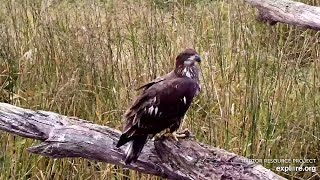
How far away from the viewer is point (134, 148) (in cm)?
198

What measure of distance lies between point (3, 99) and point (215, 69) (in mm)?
1081

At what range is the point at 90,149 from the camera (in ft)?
6.66

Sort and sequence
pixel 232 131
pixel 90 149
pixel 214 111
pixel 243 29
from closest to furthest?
pixel 90 149, pixel 232 131, pixel 214 111, pixel 243 29

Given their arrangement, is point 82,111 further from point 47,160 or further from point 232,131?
point 232,131

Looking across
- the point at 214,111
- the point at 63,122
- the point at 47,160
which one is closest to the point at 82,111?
the point at 47,160

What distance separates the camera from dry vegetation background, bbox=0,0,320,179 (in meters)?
2.66

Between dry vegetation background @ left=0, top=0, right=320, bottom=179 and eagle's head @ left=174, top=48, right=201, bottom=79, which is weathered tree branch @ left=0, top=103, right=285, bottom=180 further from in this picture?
dry vegetation background @ left=0, top=0, right=320, bottom=179

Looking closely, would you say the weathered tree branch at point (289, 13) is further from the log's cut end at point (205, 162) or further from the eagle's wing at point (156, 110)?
the log's cut end at point (205, 162)

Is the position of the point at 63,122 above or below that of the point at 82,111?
above

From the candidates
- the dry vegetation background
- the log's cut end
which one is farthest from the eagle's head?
the dry vegetation background

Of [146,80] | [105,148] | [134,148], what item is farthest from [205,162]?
[146,80]

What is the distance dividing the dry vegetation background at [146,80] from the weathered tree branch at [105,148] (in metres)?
0.52

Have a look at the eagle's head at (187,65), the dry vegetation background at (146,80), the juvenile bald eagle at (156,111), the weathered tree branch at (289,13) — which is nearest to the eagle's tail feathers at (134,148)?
the juvenile bald eagle at (156,111)

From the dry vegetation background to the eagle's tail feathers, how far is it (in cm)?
58
